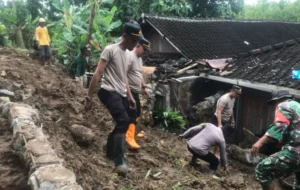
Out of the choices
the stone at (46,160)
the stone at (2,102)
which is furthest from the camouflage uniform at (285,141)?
the stone at (2,102)

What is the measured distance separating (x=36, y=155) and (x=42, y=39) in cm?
757

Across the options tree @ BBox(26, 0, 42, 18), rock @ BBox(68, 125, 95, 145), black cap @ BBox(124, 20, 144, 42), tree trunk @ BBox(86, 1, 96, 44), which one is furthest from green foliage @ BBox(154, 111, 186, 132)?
tree @ BBox(26, 0, 42, 18)

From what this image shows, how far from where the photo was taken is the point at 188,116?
10.4m

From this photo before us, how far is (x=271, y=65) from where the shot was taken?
920 centimetres

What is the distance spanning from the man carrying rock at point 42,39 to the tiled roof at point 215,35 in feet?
13.1

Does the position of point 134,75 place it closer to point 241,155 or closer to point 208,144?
point 208,144

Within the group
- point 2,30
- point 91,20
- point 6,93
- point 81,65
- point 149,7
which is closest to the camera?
point 6,93

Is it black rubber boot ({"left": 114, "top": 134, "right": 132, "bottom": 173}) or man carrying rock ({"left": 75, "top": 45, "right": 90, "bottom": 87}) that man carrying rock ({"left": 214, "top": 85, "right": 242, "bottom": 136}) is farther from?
man carrying rock ({"left": 75, "top": 45, "right": 90, "bottom": 87})

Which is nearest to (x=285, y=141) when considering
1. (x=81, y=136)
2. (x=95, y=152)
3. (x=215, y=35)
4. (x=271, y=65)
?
(x=95, y=152)

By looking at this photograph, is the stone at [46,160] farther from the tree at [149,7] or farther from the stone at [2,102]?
the tree at [149,7]

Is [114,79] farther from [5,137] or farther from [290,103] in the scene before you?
[290,103]

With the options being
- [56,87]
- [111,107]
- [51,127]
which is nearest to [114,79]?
[111,107]

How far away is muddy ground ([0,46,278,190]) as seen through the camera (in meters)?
3.72

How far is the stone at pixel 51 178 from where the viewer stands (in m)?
2.55
